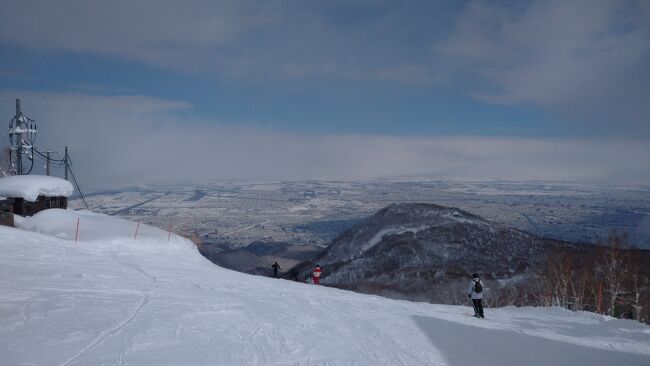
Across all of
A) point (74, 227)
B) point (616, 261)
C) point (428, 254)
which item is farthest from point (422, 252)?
point (74, 227)

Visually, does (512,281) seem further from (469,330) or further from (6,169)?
(6,169)

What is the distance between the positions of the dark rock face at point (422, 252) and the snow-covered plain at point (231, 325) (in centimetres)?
2429

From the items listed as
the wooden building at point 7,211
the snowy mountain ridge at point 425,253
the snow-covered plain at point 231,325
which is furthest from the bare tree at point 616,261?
the wooden building at point 7,211

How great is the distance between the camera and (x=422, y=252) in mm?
48188

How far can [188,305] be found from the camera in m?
11.1

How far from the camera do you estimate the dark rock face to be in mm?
41750

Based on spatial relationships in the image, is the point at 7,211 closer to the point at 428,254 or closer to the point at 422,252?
the point at 422,252

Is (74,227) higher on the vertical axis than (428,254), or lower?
higher

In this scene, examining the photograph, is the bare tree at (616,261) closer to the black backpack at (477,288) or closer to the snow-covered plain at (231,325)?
the snow-covered plain at (231,325)

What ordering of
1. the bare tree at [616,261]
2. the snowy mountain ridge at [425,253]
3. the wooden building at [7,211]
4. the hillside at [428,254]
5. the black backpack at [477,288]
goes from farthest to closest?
the snowy mountain ridge at [425,253], the hillside at [428,254], the bare tree at [616,261], the wooden building at [7,211], the black backpack at [477,288]

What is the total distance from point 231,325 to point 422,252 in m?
41.1

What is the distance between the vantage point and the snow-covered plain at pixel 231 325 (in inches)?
300

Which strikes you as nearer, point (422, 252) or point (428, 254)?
point (428, 254)

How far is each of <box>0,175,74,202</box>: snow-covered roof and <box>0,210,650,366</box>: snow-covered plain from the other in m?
9.66
